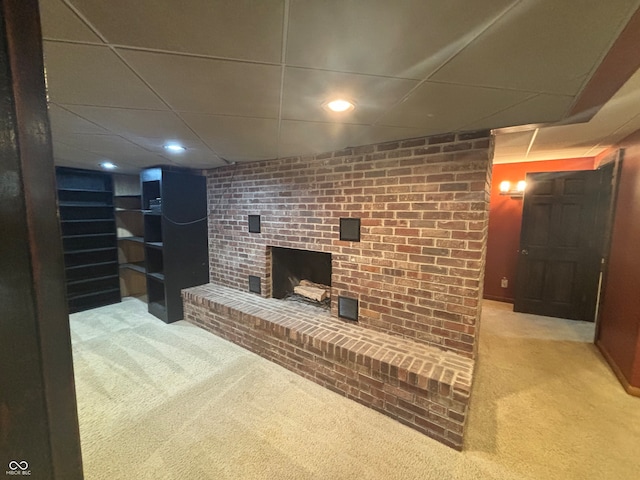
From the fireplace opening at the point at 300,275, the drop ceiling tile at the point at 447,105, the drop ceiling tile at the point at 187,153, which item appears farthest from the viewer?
the fireplace opening at the point at 300,275

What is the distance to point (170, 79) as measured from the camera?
1175 millimetres

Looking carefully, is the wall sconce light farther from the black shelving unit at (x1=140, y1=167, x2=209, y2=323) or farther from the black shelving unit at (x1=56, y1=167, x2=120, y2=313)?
the black shelving unit at (x1=56, y1=167, x2=120, y2=313)

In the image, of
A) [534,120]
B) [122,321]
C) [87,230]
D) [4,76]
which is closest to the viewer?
[4,76]

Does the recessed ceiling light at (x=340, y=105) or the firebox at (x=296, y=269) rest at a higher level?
the recessed ceiling light at (x=340, y=105)

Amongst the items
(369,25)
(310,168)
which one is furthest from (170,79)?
(310,168)

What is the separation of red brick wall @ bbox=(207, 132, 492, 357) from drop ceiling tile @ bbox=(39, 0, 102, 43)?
186 cm

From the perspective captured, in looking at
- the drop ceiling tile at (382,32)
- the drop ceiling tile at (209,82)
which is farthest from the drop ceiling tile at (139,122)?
the drop ceiling tile at (382,32)

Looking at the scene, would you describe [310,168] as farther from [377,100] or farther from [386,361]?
[386,361]

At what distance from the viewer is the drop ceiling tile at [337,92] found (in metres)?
1.15

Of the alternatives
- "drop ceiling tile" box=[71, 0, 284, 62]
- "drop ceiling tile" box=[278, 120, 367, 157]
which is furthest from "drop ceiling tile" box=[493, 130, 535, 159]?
"drop ceiling tile" box=[71, 0, 284, 62]

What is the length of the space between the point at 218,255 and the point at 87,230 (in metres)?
2.24

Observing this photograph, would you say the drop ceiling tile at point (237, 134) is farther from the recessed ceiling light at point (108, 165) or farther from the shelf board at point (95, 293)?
the shelf board at point (95, 293)

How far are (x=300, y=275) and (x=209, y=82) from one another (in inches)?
101

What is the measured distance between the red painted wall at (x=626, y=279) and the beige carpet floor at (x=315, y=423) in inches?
8.5
